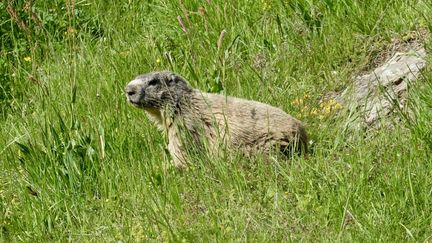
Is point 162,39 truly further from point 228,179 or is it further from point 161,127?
point 228,179

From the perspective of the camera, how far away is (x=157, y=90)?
7.27 m

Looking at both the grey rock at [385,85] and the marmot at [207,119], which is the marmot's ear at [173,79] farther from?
the grey rock at [385,85]

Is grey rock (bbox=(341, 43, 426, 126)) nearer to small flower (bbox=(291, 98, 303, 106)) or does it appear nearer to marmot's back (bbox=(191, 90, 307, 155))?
small flower (bbox=(291, 98, 303, 106))

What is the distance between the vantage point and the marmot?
6723 mm

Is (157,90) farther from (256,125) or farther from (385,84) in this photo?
(385,84)

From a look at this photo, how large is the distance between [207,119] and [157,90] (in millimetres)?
435

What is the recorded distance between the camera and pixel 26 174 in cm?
658

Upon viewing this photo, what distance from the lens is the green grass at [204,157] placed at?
17.7ft


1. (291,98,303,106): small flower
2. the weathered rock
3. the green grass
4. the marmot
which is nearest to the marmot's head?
the marmot

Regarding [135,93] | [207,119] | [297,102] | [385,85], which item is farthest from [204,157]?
[385,85]

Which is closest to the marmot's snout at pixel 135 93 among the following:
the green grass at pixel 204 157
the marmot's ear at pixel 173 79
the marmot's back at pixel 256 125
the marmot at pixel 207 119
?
the marmot at pixel 207 119

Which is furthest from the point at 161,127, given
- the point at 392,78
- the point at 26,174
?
the point at 392,78

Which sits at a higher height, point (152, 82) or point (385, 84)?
point (152, 82)

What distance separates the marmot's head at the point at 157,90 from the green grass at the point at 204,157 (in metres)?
0.15
